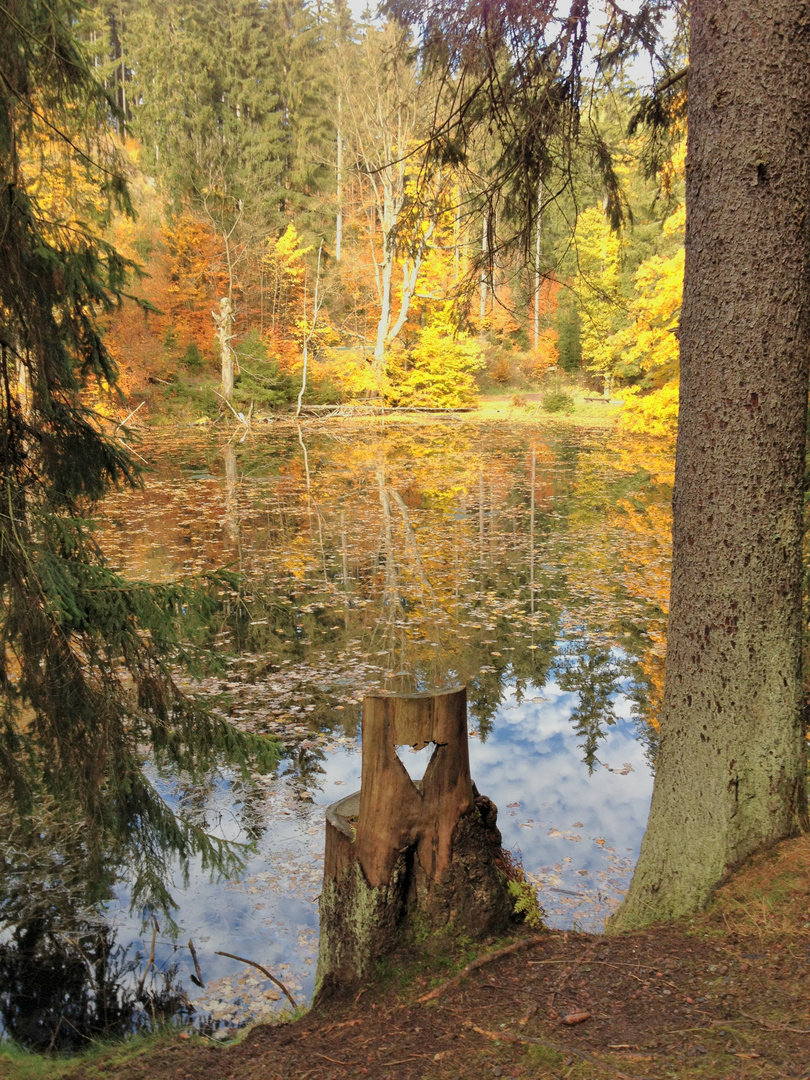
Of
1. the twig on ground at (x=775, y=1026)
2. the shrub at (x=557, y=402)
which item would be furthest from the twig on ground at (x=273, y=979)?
the shrub at (x=557, y=402)

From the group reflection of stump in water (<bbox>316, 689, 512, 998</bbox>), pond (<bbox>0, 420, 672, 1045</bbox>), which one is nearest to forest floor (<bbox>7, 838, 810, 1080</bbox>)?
reflection of stump in water (<bbox>316, 689, 512, 998</bbox>)

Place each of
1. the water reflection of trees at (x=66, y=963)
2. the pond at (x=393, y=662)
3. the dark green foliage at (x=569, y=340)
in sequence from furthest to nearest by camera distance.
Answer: the dark green foliage at (x=569, y=340)
the pond at (x=393, y=662)
the water reflection of trees at (x=66, y=963)

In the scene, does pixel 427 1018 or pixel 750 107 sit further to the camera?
pixel 750 107

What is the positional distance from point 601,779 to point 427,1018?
12.5ft

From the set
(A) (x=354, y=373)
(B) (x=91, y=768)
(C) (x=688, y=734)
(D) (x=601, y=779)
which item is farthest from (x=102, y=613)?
(A) (x=354, y=373)

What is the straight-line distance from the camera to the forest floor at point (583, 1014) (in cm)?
223

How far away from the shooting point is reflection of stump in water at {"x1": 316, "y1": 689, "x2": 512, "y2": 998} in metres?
3.03

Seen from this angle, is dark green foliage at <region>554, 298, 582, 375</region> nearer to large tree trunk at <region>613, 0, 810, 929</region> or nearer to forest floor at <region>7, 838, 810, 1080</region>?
large tree trunk at <region>613, 0, 810, 929</region>

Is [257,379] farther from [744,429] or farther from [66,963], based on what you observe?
[744,429]

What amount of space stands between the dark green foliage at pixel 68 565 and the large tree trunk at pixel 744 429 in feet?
8.18

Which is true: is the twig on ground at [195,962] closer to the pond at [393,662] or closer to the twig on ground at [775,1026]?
the pond at [393,662]

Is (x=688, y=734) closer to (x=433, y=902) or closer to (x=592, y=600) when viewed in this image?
(x=433, y=902)

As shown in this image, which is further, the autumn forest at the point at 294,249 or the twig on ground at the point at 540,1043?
the autumn forest at the point at 294,249

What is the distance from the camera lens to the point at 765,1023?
7.45ft
